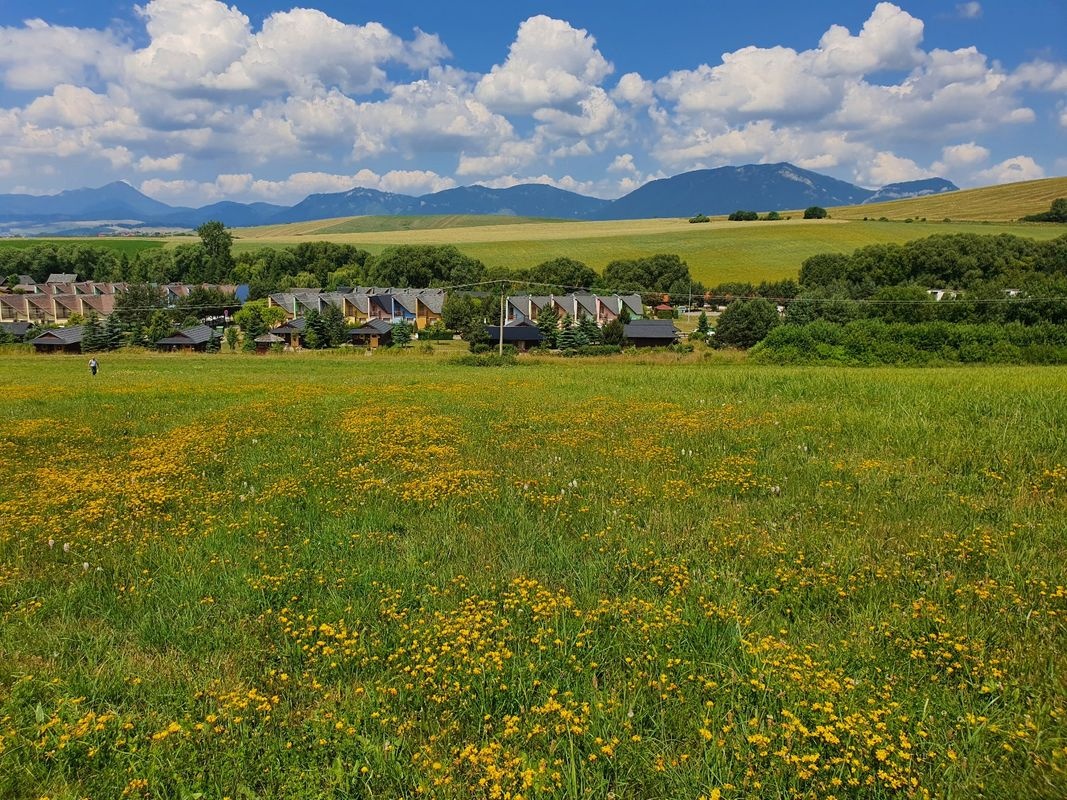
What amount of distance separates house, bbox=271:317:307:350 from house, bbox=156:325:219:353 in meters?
9.85

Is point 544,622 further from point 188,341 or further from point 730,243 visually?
point 730,243

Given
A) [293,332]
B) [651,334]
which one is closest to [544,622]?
[651,334]

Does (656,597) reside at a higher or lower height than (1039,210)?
lower

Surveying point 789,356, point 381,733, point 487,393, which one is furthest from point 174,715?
point 789,356

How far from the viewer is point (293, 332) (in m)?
92.2

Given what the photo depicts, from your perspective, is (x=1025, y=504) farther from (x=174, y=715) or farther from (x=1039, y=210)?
(x=1039, y=210)

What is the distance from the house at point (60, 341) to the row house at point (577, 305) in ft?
225

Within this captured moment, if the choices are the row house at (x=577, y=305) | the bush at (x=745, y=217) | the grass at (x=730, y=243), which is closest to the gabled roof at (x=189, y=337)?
the row house at (x=577, y=305)

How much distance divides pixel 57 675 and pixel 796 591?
689cm

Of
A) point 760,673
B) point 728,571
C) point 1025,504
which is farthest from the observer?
point 1025,504

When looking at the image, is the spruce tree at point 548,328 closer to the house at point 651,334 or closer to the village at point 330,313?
the village at point 330,313

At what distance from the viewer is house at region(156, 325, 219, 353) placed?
282 ft

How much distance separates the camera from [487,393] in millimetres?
22297

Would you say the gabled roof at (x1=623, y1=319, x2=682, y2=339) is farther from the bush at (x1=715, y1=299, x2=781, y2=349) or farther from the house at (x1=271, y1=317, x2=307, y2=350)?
the house at (x1=271, y1=317, x2=307, y2=350)
